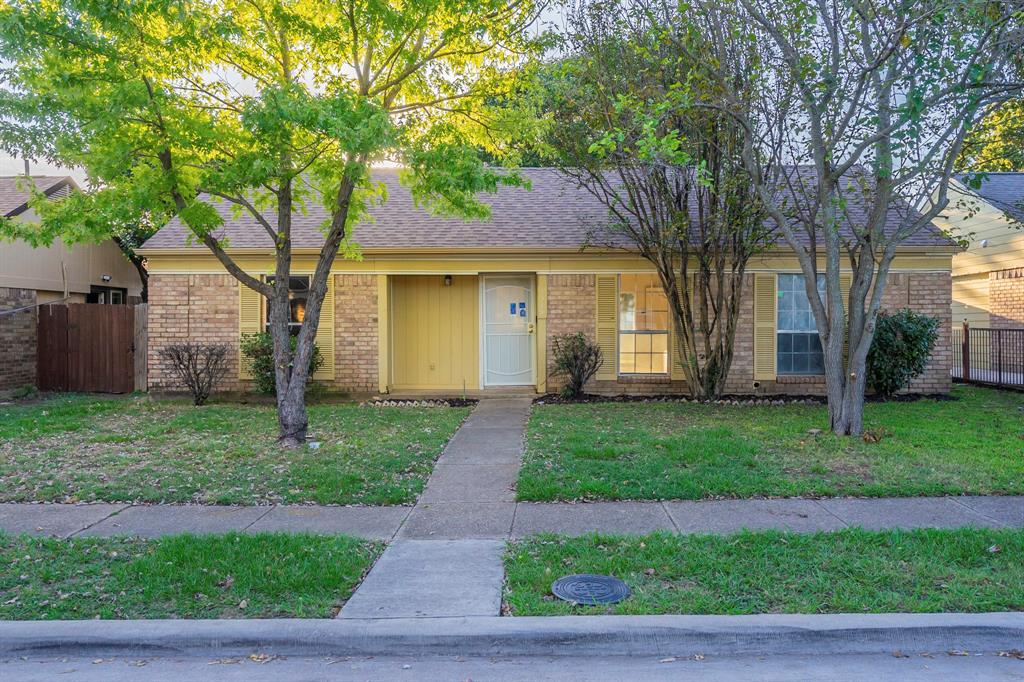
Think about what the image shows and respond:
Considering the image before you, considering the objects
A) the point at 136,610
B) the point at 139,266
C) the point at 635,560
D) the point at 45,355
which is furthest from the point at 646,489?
the point at 139,266

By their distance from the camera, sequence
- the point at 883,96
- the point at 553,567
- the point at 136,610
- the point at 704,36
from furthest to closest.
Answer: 1. the point at 704,36
2. the point at 883,96
3. the point at 553,567
4. the point at 136,610

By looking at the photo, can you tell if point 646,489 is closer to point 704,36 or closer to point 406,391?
point 704,36

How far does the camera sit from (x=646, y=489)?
674cm

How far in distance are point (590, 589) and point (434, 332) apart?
998 cm

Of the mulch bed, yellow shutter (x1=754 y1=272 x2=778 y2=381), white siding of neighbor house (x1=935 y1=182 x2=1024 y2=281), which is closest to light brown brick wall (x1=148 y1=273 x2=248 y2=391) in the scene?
the mulch bed

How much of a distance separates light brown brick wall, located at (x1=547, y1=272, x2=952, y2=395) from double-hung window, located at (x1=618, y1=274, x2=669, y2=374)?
10.9 inches

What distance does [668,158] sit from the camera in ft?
29.0

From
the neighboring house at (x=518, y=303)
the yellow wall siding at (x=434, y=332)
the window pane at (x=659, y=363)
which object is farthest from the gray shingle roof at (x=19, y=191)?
the window pane at (x=659, y=363)

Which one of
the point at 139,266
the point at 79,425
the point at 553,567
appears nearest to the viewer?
the point at 553,567

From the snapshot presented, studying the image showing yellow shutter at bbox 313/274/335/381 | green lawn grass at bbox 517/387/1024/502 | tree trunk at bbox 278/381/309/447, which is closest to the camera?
green lawn grass at bbox 517/387/1024/502

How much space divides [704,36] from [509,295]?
5.91m

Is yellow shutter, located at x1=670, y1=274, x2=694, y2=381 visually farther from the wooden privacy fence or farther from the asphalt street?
the asphalt street

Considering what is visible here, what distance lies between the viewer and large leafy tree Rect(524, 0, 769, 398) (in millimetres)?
9641

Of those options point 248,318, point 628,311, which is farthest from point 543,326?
point 248,318
